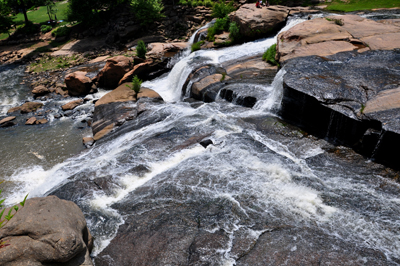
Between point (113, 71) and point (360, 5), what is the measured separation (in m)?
18.7

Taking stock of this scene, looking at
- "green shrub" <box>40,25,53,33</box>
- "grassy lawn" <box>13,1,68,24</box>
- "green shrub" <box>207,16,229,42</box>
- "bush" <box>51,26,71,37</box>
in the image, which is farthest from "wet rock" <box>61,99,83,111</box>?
"grassy lawn" <box>13,1,68,24</box>

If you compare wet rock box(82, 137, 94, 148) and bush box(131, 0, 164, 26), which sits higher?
bush box(131, 0, 164, 26)

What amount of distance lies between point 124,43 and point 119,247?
26308 mm

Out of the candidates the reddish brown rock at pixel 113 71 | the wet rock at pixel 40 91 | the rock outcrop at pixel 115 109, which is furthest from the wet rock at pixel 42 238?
the wet rock at pixel 40 91

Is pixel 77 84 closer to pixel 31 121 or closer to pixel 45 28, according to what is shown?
pixel 31 121

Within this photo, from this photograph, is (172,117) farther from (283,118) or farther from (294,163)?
(294,163)

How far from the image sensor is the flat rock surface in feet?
24.8

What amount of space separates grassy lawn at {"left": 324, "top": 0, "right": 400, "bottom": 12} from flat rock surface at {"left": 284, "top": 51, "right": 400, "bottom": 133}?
11.2m

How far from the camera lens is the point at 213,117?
1041cm

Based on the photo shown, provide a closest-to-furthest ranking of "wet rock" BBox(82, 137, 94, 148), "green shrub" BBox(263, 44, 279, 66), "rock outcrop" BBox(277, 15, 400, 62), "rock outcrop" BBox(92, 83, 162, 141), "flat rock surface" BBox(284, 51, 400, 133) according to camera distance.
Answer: "flat rock surface" BBox(284, 51, 400, 133)
"rock outcrop" BBox(277, 15, 400, 62)
"wet rock" BBox(82, 137, 94, 148)
"rock outcrop" BBox(92, 83, 162, 141)
"green shrub" BBox(263, 44, 279, 66)

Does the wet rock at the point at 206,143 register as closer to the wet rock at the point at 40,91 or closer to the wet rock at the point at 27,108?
the wet rock at the point at 27,108

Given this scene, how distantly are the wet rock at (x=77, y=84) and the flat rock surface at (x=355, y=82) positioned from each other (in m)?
13.5

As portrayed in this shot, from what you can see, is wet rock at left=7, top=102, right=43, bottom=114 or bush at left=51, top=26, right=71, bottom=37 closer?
wet rock at left=7, top=102, right=43, bottom=114

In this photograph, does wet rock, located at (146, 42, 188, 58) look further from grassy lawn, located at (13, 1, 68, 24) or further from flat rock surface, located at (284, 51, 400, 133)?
grassy lawn, located at (13, 1, 68, 24)
